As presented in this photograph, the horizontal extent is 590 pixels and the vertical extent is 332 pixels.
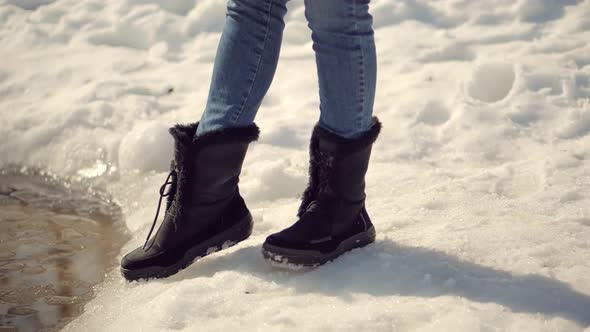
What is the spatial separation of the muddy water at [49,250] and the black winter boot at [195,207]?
0.24m

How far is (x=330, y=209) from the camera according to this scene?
191cm

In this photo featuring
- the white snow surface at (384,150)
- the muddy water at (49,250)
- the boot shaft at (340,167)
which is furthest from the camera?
the muddy water at (49,250)

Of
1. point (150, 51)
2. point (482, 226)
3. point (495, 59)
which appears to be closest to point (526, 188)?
point (482, 226)

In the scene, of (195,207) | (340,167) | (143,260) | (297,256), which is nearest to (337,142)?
(340,167)

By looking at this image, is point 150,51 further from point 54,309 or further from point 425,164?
point 54,309

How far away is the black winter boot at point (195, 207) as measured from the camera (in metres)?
1.89

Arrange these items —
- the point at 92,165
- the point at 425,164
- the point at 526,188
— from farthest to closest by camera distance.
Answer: the point at 92,165 < the point at 425,164 < the point at 526,188

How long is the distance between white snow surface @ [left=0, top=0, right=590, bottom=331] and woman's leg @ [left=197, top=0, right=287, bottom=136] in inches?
16.7

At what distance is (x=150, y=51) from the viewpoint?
155 inches

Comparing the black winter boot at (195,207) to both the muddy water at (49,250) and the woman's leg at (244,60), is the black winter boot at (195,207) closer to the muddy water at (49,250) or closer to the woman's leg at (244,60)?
the woman's leg at (244,60)

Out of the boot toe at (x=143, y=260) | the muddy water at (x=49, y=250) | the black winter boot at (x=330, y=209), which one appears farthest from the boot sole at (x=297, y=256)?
the muddy water at (x=49, y=250)

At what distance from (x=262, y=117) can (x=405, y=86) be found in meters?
0.66

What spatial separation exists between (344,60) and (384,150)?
112 cm

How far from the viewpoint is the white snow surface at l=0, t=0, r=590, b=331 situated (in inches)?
67.5
